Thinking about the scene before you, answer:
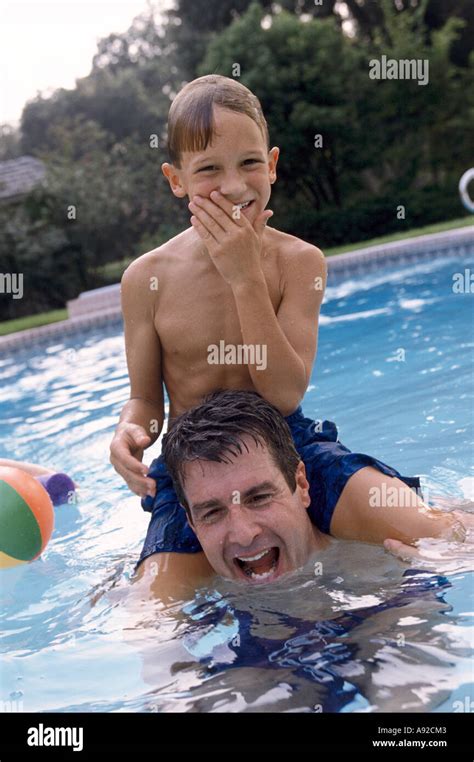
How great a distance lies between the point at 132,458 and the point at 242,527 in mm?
591

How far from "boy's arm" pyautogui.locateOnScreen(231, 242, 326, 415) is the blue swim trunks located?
0.27m

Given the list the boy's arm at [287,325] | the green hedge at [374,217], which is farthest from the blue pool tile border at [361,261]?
the boy's arm at [287,325]

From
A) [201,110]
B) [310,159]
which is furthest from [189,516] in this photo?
[310,159]

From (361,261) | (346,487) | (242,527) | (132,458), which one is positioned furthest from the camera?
(361,261)

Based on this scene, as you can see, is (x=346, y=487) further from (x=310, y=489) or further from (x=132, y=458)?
(x=132, y=458)

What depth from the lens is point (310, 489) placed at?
3844 millimetres

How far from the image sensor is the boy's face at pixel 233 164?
355 centimetres

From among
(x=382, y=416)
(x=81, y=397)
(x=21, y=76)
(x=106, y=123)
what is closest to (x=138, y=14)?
(x=106, y=123)

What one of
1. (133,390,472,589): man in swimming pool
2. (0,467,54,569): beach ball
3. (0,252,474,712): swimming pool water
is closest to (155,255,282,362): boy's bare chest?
(133,390,472,589): man in swimming pool

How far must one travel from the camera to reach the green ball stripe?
4.53m

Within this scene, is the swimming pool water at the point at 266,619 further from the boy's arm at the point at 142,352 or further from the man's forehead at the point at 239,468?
the boy's arm at the point at 142,352

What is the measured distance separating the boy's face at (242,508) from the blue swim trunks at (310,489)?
33 centimetres

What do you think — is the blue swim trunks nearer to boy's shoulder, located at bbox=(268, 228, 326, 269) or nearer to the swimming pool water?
the swimming pool water
